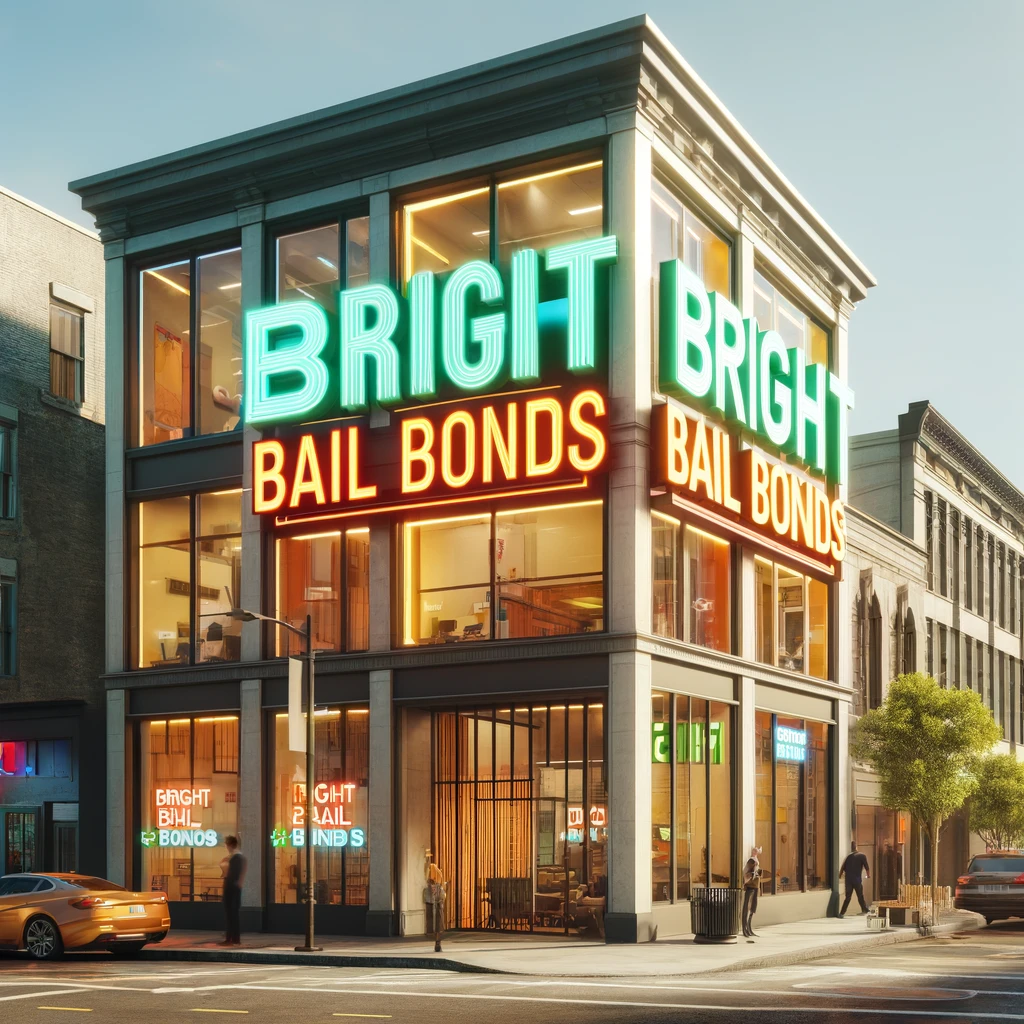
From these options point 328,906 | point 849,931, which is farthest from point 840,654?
point 328,906

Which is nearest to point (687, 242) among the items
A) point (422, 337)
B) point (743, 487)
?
point (743, 487)

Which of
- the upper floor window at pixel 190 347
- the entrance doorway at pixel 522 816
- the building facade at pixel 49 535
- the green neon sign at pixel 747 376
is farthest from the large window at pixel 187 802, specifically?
the green neon sign at pixel 747 376

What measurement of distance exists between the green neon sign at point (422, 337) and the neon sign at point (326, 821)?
7.78 metres

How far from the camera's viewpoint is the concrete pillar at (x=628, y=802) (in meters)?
26.5

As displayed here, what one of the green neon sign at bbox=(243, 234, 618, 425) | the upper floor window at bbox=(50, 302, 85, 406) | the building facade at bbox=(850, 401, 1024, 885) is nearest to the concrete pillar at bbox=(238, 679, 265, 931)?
the green neon sign at bbox=(243, 234, 618, 425)

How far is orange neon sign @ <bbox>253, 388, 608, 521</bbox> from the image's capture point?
2752cm

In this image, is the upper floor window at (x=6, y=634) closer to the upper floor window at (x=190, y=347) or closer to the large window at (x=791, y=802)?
the upper floor window at (x=190, y=347)

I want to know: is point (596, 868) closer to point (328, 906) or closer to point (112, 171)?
point (328, 906)

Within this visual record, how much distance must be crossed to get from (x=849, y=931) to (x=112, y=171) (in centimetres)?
2358

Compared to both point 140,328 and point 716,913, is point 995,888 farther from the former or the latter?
point 140,328

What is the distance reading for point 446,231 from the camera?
1204 inches

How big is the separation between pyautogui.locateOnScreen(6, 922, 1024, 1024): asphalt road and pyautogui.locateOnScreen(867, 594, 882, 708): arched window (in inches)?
784

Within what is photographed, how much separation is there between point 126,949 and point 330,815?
5.42 metres

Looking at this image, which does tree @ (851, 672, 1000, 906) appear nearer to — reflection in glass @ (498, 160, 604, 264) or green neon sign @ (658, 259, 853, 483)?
green neon sign @ (658, 259, 853, 483)
